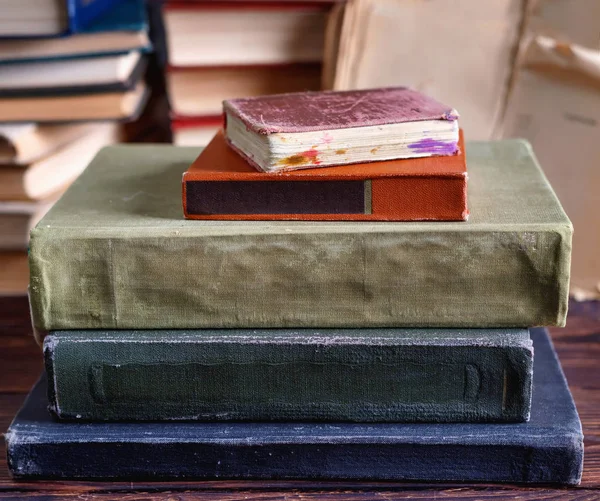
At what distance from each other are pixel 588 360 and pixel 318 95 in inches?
15.7

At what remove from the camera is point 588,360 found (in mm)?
889

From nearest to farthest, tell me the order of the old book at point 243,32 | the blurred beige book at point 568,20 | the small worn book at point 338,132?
the small worn book at point 338,132
the blurred beige book at point 568,20
the old book at point 243,32

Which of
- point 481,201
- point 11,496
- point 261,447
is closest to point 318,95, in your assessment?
point 481,201

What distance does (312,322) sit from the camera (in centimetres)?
69

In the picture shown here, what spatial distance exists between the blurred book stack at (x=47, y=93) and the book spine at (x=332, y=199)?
1.48 feet

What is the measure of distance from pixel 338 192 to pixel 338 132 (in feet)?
0.16

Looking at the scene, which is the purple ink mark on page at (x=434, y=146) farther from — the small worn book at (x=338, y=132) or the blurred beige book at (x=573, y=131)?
the blurred beige book at (x=573, y=131)

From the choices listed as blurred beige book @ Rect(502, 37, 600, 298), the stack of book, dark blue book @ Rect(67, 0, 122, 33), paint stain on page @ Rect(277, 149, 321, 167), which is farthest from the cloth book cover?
dark blue book @ Rect(67, 0, 122, 33)

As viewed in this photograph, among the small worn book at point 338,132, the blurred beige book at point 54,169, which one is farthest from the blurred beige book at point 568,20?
the blurred beige book at point 54,169

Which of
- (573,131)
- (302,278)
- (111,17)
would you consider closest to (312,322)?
(302,278)

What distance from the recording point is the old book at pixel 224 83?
3.95 ft

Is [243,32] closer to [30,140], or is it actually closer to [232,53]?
[232,53]

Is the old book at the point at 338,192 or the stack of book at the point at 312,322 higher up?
the old book at the point at 338,192

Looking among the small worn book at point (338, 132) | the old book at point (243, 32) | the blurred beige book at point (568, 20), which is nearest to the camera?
the small worn book at point (338, 132)
